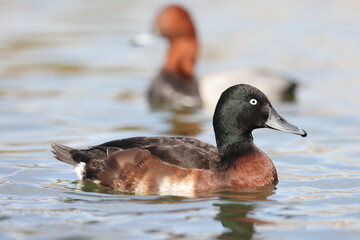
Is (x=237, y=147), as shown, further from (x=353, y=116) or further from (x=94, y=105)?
(x=94, y=105)

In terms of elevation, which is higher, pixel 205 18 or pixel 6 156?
pixel 205 18

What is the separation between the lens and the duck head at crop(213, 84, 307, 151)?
27.6 ft

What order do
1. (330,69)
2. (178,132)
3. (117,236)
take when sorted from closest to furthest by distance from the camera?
(117,236) → (178,132) → (330,69)

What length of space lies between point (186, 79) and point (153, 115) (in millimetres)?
1499

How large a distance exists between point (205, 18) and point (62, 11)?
138 inches

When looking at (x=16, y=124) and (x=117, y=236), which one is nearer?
(x=117, y=236)

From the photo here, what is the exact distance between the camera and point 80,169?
8.48 metres

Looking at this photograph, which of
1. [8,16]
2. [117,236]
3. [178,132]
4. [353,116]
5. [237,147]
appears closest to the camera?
[117,236]

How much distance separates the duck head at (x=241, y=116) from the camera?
8.41 metres


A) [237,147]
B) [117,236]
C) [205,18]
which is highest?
[205,18]

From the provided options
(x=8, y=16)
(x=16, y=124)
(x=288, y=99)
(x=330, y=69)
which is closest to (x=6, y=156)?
(x=16, y=124)

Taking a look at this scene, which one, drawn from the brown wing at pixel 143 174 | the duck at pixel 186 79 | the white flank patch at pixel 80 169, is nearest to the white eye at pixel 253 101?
the brown wing at pixel 143 174

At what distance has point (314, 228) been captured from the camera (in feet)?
22.9

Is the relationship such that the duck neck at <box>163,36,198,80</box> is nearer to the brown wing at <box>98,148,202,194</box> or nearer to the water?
the water
